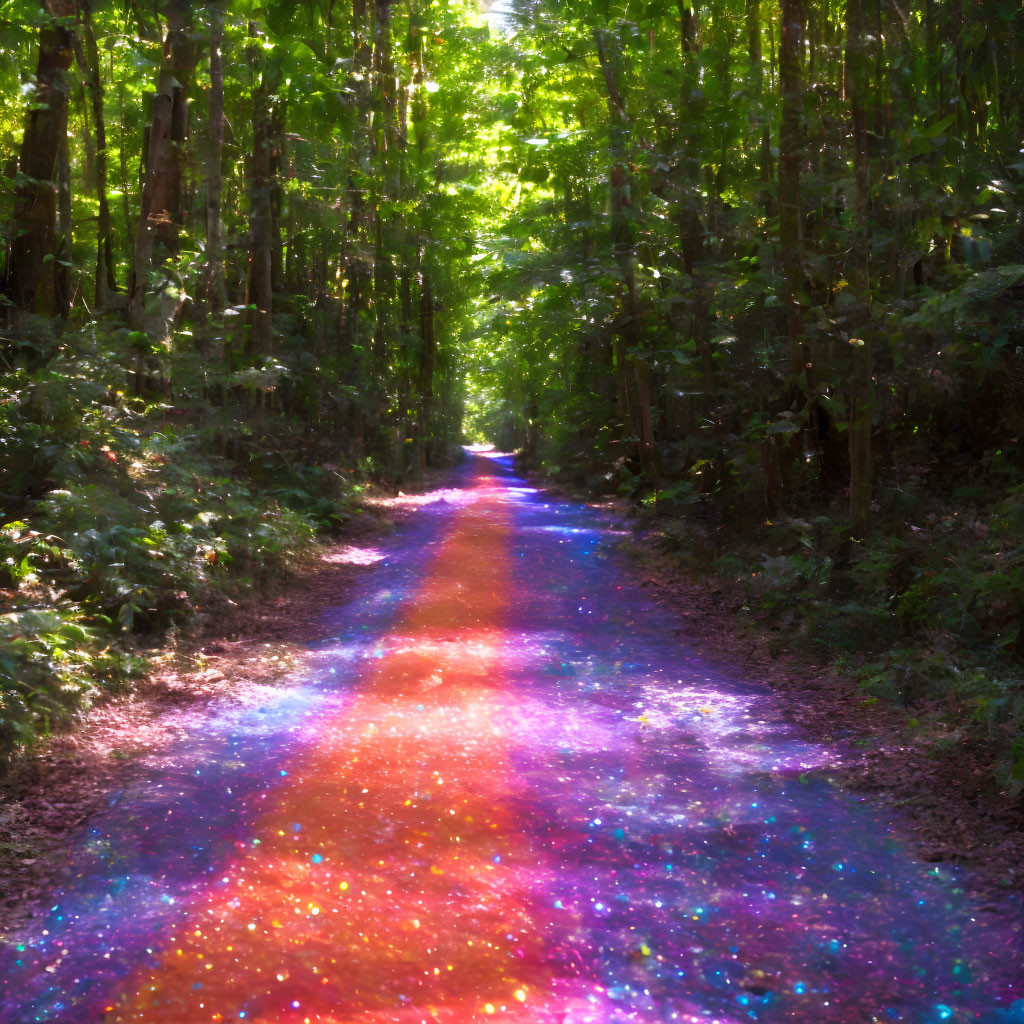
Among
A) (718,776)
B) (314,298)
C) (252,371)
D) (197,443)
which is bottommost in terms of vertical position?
(718,776)

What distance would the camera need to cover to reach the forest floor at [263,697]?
15.3 ft

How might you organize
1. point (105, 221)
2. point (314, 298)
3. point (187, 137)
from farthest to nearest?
1. point (314, 298)
2. point (105, 221)
3. point (187, 137)

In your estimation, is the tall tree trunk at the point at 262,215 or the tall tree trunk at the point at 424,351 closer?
A: the tall tree trunk at the point at 262,215

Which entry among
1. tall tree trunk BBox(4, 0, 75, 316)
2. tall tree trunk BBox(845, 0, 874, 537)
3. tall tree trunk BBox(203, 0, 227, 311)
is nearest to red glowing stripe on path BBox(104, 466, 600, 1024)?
tall tree trunk BBox(845, 0, 874, 537)

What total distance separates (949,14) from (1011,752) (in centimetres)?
774

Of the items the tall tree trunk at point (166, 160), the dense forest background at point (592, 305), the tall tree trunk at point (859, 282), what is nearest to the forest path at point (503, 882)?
the dense forest background at point (592, 305)

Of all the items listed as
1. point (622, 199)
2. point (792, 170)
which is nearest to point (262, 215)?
point (622, 199)

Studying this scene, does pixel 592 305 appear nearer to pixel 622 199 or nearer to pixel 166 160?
pixel 622 199

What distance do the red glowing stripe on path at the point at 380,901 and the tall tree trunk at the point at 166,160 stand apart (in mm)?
9687

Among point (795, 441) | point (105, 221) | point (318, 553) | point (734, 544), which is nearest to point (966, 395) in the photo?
point (795, 441)

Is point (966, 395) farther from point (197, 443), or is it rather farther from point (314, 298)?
point (314, 298)

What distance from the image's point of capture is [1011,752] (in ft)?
17.6

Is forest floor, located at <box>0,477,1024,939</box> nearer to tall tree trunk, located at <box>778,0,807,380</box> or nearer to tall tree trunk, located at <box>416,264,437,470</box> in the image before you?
tall tree trunk, located at <box>778,0,807,380</box>

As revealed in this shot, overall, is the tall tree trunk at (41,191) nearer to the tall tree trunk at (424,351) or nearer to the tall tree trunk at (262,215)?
the tall tree trunk at (262,215)
